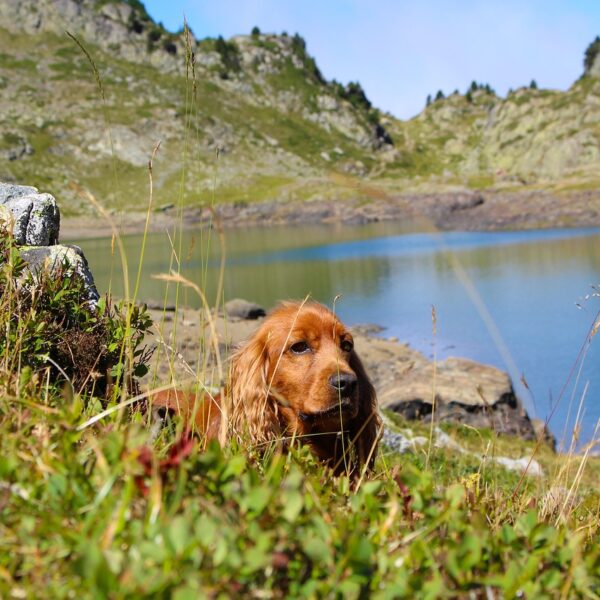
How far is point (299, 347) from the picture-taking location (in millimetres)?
4441

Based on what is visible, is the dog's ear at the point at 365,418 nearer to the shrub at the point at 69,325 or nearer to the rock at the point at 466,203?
the shrub at the point at 69,325

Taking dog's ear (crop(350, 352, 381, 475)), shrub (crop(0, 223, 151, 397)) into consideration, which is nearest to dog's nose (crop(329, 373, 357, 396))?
dog's ear (crop(350, 352, 381, 475))

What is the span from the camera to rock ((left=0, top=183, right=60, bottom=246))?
4633mm

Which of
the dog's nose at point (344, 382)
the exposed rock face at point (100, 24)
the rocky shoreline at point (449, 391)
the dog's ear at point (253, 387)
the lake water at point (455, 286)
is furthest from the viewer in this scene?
the exposed rock face at point (100, 24)

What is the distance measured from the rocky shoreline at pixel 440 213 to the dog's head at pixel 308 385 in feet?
179

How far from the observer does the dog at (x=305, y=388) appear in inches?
158

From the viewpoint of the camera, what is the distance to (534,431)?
587 inches

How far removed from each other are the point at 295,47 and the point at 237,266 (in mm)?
152157

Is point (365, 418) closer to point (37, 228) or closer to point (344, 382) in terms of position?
point (344, 382)

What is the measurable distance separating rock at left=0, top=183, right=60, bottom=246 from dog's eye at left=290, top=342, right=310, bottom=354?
1974mm

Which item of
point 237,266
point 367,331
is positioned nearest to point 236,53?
point 237,266

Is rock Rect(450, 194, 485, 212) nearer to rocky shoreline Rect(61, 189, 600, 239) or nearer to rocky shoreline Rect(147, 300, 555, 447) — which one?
rocky shoreline Rect(61, 189, 600, 239)

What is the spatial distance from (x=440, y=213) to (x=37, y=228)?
270 feet

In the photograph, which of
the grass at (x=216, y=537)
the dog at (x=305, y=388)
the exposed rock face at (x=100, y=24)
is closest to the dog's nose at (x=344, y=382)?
the dog at (x=305, y=388)
